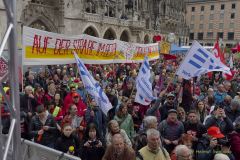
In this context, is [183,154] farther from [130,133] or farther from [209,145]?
Answer: [130,133]

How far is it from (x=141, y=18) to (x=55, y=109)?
3606cm

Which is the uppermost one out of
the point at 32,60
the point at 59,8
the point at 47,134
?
the point at 59,8

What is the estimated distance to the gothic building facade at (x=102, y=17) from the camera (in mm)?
23609

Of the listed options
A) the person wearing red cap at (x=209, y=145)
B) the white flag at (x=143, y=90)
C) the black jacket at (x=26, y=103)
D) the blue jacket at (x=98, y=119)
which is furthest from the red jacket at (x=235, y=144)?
the black jacket at (x=26, y=103)

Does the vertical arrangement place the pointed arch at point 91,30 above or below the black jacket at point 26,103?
above

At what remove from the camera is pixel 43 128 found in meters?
5.43

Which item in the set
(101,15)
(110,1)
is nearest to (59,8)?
(101,15)

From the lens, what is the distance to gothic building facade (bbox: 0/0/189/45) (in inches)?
930

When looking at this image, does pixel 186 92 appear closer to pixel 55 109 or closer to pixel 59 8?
pixel 55 109

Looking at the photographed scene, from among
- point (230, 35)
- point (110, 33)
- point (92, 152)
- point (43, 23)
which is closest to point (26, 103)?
point (92, 152)

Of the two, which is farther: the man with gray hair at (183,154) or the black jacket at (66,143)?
the black jacket at (66,143)

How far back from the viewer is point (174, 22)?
54344 millimetres

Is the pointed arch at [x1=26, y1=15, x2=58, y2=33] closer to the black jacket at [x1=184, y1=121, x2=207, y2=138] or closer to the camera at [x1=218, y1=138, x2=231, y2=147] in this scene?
the black jacket at [x1=184, y1=121, x2=207, y2=138]

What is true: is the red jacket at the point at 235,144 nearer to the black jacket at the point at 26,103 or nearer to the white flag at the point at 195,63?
the white flag at the point at 195,63
